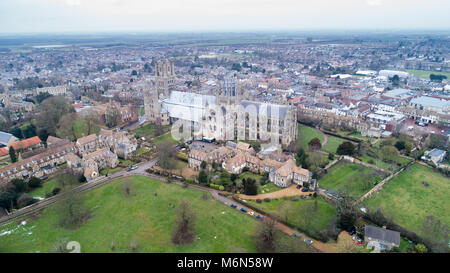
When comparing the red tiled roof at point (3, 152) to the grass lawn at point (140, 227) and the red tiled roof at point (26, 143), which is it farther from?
the grass lawn at point (140, 227)

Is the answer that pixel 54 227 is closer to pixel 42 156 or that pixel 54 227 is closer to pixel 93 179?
pixel 93 179

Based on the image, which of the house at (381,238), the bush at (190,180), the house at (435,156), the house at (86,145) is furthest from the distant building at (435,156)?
the house at (86,145)

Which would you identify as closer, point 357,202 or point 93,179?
point 357,202

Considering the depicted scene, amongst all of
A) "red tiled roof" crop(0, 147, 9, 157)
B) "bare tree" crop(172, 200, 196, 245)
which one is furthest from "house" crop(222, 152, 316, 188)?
"red tiled roof" crop(0, 147, 9, 157)

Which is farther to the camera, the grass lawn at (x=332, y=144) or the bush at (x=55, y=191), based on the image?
the grass lawn at (x=332, y=144)

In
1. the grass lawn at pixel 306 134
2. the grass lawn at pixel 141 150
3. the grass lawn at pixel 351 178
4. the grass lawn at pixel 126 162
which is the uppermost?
the grass lawn at pixel 306 134

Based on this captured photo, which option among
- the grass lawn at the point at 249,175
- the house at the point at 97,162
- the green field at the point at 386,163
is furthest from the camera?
the green field at the point at 386,163

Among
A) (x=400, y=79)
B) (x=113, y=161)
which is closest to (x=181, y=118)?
(x=113, y=161)
